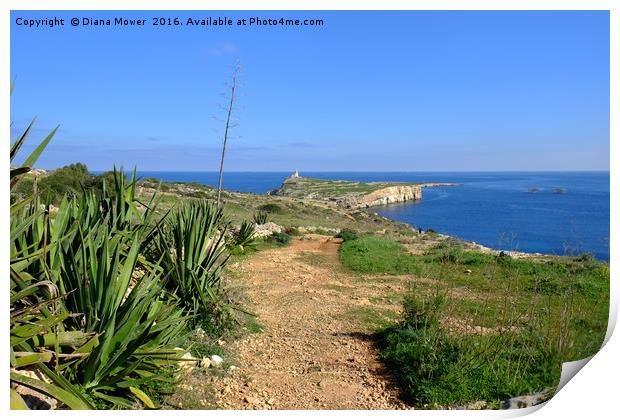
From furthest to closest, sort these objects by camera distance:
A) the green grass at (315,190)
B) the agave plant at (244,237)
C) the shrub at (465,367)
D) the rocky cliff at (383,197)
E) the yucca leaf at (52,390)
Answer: the green grass at (315,190), the rocky cliff at (383,197), the agave plant at (244,237), the shrub at (465,367), the yucca leaf at (52,390)

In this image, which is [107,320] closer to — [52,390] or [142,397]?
[142,397]

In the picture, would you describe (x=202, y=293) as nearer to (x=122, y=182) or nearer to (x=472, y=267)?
(x=122, y=182)

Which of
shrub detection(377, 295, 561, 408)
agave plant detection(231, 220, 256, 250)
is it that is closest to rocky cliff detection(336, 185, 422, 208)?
agave plant detection(231, 220, 256, 250)

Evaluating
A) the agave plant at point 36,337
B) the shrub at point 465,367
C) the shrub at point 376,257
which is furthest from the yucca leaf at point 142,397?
the shrub at point 376,257

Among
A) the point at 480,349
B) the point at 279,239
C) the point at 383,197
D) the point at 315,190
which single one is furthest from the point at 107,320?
the point at 383,197

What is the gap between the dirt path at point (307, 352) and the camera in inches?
166

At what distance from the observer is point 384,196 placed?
81.8m

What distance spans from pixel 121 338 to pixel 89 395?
0.41 metres

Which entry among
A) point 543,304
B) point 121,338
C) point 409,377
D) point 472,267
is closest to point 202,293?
point 121,338

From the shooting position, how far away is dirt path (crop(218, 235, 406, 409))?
4.22 meters

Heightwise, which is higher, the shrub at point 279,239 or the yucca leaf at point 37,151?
the yucca leaf at point 37,151

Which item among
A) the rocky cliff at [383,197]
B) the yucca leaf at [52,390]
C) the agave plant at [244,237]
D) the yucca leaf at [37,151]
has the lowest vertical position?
the rocky cliff at [383,197]

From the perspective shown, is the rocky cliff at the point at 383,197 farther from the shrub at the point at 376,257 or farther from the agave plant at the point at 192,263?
→ the agave plant at the point at 192,263

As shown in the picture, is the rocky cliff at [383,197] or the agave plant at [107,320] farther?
the rocky cliff at [383,197]
